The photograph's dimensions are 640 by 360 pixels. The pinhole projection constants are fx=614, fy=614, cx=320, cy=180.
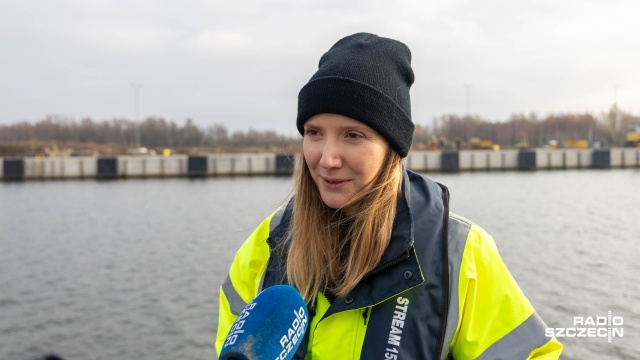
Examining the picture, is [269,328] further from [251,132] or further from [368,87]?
[251,132]

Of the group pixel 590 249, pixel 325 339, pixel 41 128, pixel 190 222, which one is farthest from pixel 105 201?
pixel 41 128

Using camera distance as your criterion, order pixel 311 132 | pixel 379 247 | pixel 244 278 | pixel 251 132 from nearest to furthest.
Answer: pixel 379 247, pixel 311 132, pixel 244 278, pixel 251 132

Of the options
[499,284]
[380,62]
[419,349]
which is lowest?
[419,349]

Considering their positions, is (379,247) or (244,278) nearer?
(379,247)

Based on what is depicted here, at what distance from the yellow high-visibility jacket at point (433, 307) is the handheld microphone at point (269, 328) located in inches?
15.6

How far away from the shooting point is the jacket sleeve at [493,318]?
6.55 ft

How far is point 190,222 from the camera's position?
2158cm

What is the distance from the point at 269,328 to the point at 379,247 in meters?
0.71

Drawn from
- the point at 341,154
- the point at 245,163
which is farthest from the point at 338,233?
the point at 245,163

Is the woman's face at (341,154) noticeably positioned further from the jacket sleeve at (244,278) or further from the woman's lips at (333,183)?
the jacket sleeve at (244,278)

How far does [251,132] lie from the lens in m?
103


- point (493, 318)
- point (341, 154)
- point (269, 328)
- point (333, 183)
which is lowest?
point (493, 318)

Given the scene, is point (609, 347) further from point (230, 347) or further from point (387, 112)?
point (230, 347)

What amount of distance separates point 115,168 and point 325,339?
162 ft
